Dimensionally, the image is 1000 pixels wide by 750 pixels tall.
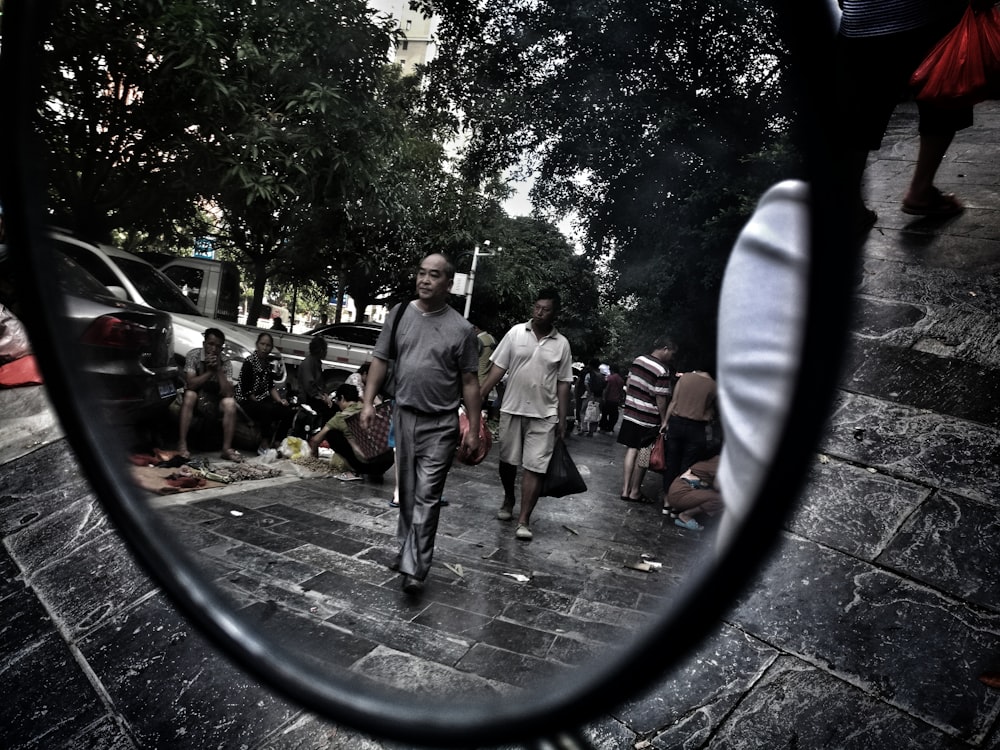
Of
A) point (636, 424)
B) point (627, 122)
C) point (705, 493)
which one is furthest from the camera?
point (636, 424)

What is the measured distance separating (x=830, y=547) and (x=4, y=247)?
146 cm

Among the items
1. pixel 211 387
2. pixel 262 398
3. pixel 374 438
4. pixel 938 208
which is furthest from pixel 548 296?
pixel 262 398

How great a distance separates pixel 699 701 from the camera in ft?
4.22

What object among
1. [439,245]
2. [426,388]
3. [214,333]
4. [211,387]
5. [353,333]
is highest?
[439,245]

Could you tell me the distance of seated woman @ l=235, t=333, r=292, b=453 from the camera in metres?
5.63

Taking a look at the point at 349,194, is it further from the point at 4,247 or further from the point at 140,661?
the point at 4,247

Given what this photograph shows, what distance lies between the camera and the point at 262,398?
18.8 feet

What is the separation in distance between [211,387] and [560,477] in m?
3.13

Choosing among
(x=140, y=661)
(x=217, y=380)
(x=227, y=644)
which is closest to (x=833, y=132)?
(x=227, y=644)

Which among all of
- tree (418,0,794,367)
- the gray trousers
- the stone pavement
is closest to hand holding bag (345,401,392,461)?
the gray trousers

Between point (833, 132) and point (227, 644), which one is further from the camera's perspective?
point (227, 644)

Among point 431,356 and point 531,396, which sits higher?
Result: point 431,356

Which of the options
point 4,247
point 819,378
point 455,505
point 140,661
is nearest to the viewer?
point 819,378

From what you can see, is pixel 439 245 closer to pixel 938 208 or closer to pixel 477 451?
pixel 477 451
